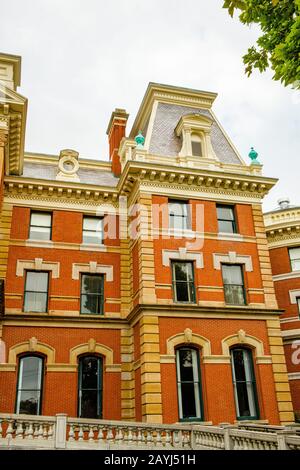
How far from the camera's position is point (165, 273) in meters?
19.7

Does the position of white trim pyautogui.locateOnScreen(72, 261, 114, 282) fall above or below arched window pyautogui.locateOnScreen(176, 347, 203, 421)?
above

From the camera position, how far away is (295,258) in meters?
27.4

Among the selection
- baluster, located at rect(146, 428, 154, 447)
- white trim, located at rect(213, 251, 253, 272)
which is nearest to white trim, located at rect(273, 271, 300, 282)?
white trim, located at rect(213, 251, 253, 272)

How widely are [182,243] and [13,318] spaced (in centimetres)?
829

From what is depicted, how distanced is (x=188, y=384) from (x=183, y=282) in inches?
173

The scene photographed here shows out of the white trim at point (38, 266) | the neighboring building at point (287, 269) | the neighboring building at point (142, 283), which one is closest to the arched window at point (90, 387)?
the neighboring building at point (142, 283)

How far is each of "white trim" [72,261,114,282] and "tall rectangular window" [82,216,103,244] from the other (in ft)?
4.58

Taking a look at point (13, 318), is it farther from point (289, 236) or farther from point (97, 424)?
point (289, 236)

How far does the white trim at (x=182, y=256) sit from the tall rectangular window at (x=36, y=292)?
5.81 meters

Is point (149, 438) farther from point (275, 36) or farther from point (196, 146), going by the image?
point (196, 146)

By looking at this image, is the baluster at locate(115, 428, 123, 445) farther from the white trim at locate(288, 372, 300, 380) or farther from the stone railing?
Answer: the white trim at locate(288, 372, 300, 380)

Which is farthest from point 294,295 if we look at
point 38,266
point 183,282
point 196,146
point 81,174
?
point 38,266

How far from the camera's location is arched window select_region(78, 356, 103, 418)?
1870 cm

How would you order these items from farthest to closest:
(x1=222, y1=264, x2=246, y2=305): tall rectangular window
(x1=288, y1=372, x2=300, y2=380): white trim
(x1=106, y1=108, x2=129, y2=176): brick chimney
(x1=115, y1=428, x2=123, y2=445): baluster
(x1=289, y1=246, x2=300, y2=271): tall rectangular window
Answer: (x1=289, y1=246, x2=300, y2=271): tall rectangular window < (x1=106, y1=108, x2=129, y2=176): brick chimney < (x1=288, y1=372, x2=300, y2=380): white trim < (x1=222, y1=264, x2=246, y2=305): tall rectangular window < (x1=115, y1=428, x2=123, y2=445): baluster
